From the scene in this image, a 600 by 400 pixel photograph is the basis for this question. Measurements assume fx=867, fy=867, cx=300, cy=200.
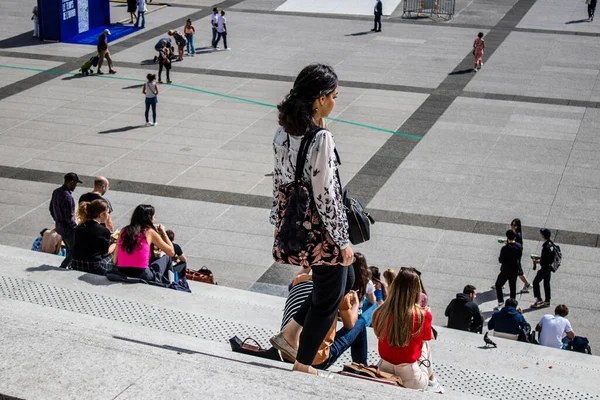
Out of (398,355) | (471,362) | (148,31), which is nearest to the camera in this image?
(398,355)

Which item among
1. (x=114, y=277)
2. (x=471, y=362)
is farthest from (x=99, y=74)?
(x=471, y=362)

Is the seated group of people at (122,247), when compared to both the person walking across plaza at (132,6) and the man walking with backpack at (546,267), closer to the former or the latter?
the man walking with backpack at (546,267)

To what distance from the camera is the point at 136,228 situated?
8.59m

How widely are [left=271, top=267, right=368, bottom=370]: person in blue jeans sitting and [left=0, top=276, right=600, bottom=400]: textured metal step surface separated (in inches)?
9.7

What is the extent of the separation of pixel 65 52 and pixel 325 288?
83.8 feet

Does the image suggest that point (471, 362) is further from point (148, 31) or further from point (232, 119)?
point (148, 31)

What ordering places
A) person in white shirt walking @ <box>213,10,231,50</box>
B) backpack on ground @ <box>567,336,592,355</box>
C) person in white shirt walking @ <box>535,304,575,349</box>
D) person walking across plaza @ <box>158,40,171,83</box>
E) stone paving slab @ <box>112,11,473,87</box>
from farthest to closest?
1. person in white shirt walking @ <box>213,10,231,50</box>
2. stone paving slab @ <box>112,11,473,87</box>
3. person walking across plaza @ <box>158,40,171,83</box>
4. person in white shirt walking @ <box>535,304,575,349</box>
5. backpack on ground @ <box>567,336,592,355</box>

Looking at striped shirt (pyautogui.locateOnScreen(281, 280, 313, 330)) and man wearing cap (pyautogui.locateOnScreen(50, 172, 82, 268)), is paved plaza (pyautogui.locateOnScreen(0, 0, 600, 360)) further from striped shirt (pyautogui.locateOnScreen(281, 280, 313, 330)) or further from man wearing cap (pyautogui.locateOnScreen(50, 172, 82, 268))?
striped shirt (pyautogui.locateOnScreen(281, 280, 313, 330))

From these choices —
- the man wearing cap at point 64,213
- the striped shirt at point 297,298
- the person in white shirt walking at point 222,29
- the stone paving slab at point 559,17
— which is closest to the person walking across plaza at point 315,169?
the striped shirt at point 297,298

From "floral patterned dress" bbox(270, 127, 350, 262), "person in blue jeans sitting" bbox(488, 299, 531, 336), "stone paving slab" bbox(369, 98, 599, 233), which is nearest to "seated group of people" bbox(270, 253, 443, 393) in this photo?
"floral patterned dress" bbox(270, 127, 350, 262)

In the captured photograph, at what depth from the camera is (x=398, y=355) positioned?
5.61 metres

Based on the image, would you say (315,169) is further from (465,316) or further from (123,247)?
(465,316)

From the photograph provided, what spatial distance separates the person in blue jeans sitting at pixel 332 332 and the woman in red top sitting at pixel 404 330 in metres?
0.29

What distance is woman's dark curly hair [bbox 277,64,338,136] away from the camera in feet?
15.8
